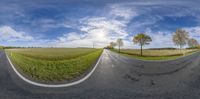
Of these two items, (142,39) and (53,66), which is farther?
(142,39)

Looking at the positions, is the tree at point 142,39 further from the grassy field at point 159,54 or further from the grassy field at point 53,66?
the grassy field at point 53,66

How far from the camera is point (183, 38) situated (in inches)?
1581

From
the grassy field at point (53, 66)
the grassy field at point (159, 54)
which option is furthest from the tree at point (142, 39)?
the grassy field at point (53, 66)

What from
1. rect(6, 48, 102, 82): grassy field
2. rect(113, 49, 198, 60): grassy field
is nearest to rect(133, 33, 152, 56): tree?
rect(113, 49, 198, 60): grassy field

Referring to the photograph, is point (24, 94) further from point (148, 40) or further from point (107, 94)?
point (148, 40)

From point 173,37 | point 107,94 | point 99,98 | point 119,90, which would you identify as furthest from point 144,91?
point 173,37

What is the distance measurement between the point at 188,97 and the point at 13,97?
231 inches

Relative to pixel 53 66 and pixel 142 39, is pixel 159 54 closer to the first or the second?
pixel 142 39

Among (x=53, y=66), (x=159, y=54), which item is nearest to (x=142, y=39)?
(x=159, y=54)

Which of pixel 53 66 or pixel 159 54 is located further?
pixel 159 54

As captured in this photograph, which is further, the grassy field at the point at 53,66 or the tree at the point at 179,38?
the tree at the point at 179,38

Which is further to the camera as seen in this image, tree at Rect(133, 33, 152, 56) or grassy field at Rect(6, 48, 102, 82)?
tree at Rect(133, 33, 152, 56)

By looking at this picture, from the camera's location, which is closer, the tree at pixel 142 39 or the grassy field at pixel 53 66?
the grassy field at pixel 53 66

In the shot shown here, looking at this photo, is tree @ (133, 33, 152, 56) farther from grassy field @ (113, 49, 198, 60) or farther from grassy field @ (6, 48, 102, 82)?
grassy field @ (6, 48, 102, 82)
